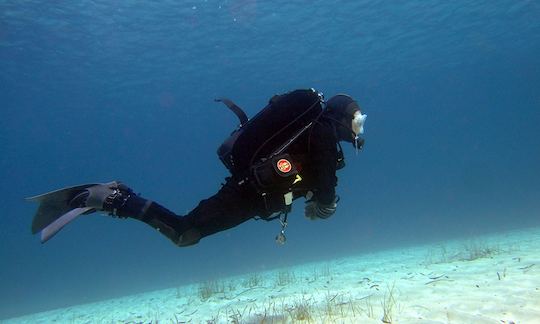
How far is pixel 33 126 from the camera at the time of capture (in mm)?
42062

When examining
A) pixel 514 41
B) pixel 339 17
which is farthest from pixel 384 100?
pixel 339 17

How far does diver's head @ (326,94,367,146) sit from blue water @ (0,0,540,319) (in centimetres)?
1926

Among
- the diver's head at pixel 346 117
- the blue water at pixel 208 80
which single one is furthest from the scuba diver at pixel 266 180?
the blue water at pixel 208 80

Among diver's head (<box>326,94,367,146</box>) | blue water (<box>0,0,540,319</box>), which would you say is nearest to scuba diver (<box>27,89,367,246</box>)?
diver's head (<box>326,94,367,146</box>)

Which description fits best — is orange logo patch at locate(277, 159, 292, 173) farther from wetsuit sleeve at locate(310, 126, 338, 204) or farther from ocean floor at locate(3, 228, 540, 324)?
ocean floor at locate(3, 228, 540, 324)

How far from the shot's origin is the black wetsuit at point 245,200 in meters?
4.57

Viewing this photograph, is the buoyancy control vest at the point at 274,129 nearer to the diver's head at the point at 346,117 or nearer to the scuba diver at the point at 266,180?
the scuba diver at the point at 266,180

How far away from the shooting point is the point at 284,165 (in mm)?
4352

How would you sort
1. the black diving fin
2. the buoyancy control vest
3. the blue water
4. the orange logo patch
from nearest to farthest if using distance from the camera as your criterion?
the orange logo patch, the buoyancy control vest, the black diving fin, the blue water

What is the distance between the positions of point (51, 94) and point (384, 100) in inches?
1865

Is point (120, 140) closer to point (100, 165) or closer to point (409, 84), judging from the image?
point (100, 165)

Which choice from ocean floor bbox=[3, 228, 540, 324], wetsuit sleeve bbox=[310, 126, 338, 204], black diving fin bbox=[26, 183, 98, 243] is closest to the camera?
ocean floor bbox=[3, 228, 540, 324]

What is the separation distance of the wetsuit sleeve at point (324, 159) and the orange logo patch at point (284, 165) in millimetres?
376

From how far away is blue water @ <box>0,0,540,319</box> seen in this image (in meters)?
23.8
